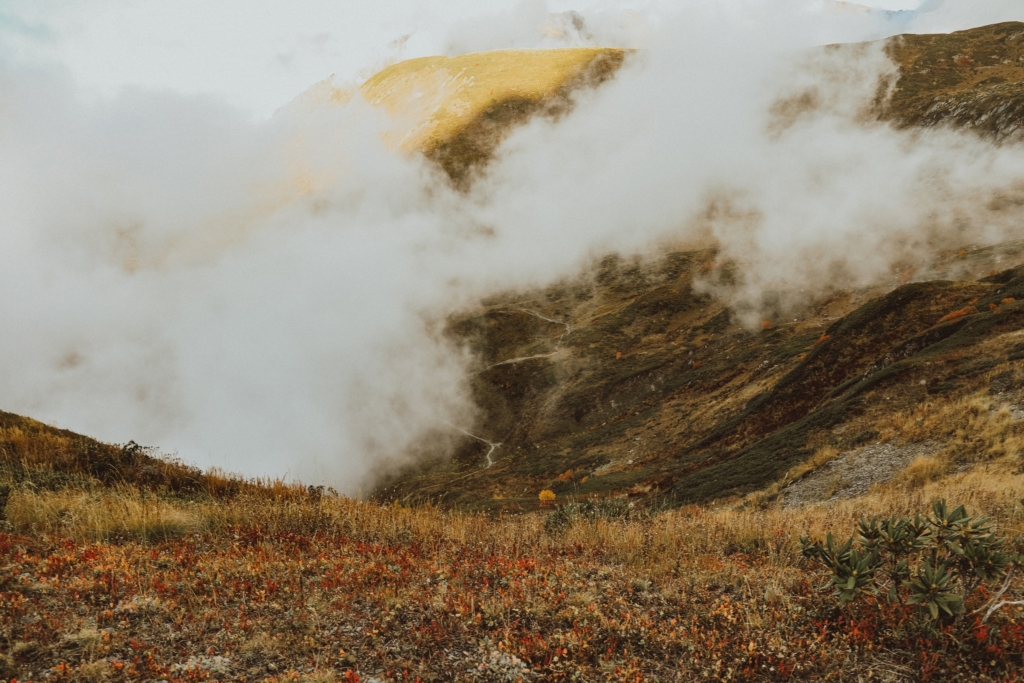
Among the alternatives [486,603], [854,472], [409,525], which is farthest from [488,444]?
[486,603]

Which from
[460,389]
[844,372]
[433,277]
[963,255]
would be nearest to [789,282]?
[963,255]

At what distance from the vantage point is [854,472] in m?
22.6

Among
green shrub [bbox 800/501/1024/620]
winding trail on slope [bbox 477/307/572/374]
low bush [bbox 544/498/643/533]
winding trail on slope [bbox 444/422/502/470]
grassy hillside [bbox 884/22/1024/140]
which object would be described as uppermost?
grassy hillside [bbox 884/22/1024/140]

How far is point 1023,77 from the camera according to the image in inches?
5463

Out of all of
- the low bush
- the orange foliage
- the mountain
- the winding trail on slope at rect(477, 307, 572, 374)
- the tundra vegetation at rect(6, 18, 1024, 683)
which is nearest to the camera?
the tundra vegetation at rect(6, 18, 1024, 683)

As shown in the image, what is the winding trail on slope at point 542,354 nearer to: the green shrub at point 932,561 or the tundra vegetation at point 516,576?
the tundra vegetation at point 516,576

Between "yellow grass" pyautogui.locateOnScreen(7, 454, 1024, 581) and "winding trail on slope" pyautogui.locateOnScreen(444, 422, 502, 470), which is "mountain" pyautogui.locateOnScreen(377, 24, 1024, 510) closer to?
"winding trail on slope" pyautogui.locateOnScreen(444, 422, 502, 470)

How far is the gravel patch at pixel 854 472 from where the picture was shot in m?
20.9

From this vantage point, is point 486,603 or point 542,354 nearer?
point 486,603

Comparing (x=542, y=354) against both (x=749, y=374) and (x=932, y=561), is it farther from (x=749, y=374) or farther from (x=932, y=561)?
(x=932, y=561)

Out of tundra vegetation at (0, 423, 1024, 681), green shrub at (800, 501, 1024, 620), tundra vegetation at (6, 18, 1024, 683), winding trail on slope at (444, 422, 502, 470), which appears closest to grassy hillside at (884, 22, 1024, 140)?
winding trail on slope at (444, 422, 502, 470)

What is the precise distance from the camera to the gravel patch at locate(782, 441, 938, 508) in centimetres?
2092

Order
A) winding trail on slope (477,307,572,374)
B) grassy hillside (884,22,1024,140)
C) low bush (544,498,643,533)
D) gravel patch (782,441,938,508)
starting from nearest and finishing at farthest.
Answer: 1. low bush (544,498,643,533)
2. gravel patch (782,441,938,508)
3. grassy hillside (884,22,1024,140)
4. winding trail on slope (477,307,572,374)

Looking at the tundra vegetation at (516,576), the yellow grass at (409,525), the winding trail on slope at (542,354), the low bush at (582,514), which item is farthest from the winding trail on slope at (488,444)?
the yellow grass at (409,525)
